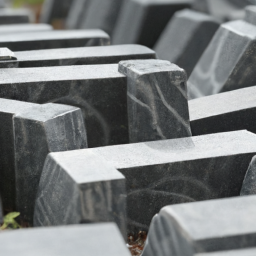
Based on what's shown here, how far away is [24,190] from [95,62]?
1.20 m

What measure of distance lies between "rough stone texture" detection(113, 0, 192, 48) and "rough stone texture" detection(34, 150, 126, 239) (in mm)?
2695

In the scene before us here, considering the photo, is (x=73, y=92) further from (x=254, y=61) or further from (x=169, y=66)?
(x=254, y=61)

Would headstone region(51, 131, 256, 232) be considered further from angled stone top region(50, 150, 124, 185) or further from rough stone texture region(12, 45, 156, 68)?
rough stone texture region(12, 45, 156, 68)

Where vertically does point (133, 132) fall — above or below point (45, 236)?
below

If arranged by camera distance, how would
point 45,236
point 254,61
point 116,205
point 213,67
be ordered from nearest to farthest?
point 45,236
point 116,205
point 254,61
point 213,67

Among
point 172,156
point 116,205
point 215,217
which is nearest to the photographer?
point 215,217

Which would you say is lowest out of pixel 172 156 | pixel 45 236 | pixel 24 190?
pixel 24 190

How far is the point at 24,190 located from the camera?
2.48 m

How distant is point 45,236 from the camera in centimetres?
152

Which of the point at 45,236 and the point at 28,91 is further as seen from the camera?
the point at 28,91

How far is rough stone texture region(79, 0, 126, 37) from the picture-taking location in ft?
17.8

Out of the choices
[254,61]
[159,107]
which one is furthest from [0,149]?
[254,61]

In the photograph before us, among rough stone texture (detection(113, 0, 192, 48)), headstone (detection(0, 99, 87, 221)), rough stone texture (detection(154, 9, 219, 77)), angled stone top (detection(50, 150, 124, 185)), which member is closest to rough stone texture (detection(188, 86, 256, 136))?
headstone (detection(0, 99, 87, 221))

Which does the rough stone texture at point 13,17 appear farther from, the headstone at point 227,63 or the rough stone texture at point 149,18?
the headstone at point 227,63
